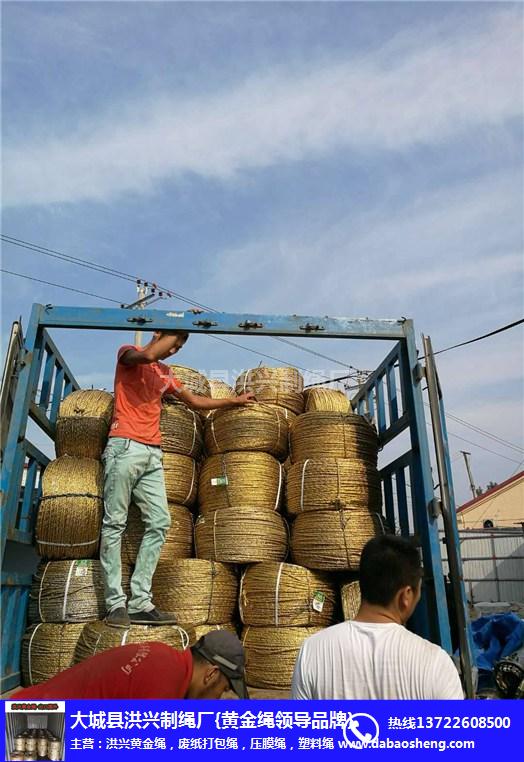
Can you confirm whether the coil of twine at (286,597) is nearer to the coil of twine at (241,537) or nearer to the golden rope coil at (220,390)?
the coil of twine at (241,537)

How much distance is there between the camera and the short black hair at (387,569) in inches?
90.7

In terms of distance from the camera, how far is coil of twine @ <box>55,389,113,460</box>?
552 centimetres

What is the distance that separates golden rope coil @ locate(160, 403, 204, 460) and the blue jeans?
0.46m

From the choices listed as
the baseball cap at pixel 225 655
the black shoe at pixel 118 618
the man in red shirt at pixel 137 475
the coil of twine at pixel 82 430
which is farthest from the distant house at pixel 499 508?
the baseball cap at pixel 225 655

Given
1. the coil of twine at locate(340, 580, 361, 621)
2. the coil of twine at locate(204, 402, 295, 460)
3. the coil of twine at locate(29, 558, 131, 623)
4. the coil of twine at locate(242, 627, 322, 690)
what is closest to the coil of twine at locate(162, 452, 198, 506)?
the coil of twine at locate(204, 402, 295, 460)

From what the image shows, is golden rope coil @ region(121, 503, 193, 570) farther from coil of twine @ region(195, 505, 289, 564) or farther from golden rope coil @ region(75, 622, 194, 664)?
golden rope coil @ region(75, 622, 194, 664)

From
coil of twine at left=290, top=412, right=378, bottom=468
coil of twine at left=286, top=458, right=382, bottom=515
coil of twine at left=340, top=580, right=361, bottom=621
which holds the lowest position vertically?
coil of twine at left=340, top=580, right=361, bottom=621

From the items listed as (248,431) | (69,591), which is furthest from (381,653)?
(248,431)

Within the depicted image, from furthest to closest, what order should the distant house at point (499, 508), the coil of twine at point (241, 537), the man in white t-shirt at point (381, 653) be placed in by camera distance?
the distant house at point (499, 508) < the coil of twine at point (241, 537) < the man in white t-shirt at point (381, 653)

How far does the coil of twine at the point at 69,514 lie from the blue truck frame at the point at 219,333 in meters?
0.19

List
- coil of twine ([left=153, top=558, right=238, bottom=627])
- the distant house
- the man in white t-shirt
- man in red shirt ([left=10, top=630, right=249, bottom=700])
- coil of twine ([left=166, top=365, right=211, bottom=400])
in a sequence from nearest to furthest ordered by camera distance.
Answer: the man in white t-shirt, man in red shirt ([left=10, top=630, right=249, bottom=700]), coil of twine ([left=153, top=558, right=238, bottom=627]), coil of twine ([left=166, top=365, right=211, bottom=400]), the distant house

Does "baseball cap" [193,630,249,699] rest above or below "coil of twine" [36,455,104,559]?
below

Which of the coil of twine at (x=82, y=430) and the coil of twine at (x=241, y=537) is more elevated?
the coil of twine at (x=82, y=430)

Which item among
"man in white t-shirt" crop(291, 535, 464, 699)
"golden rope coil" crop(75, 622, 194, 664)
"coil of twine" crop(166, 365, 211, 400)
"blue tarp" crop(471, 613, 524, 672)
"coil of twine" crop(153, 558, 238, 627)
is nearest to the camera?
"man in white t-shirt" crop(291, 535, 464, 699)
